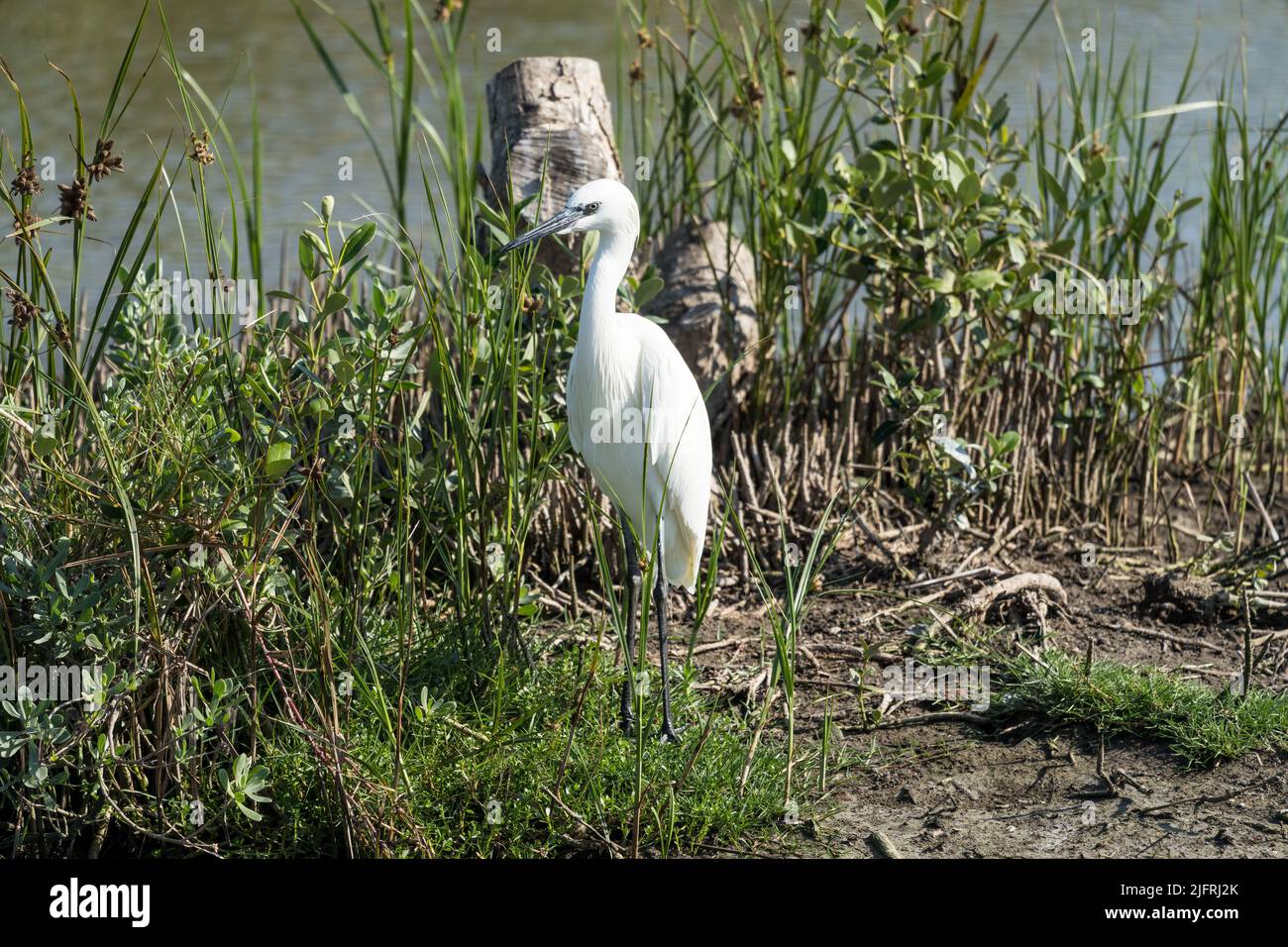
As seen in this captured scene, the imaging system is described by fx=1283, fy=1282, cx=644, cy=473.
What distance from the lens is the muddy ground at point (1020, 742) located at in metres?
2.85

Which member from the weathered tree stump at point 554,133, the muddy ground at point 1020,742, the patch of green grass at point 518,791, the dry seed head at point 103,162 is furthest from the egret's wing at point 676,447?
the dry seed head at point 103,162

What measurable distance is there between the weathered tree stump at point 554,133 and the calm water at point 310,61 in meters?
3.19

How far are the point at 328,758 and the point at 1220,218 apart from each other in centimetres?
329

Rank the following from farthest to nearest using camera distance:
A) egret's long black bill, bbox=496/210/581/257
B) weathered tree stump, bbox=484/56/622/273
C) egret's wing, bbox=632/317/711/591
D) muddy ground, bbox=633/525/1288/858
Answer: weathered tree stump, bbox=484/56/622/273 < egret's wing, bbox=632/317/711/591 < egret's long black bill, bbox=496/210/581/257 < muddy ground, bbox=633/525/1288/858

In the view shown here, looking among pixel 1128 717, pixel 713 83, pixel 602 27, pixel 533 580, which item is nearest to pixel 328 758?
pixel 533 580

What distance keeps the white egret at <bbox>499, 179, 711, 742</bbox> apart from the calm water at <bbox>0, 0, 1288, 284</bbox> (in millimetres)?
4182

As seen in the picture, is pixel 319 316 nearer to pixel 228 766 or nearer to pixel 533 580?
pixel 228 766

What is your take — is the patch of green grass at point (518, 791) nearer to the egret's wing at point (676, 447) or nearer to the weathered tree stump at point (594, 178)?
the egret's wing at point (676, 447)

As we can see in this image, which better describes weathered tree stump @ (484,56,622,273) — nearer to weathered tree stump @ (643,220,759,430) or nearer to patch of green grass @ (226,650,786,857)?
weathered tree stump @ (643,220,759,430)

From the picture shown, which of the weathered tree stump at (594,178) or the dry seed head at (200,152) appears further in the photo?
the weathered tree stump at (594,178)

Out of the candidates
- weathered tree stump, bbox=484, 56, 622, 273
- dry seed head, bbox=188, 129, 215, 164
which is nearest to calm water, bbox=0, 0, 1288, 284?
weathered tree stump, bbox=484, 56, 622, 273

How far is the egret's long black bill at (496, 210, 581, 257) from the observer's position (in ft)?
9.86

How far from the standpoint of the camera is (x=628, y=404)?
3.37 m

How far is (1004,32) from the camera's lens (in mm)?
9883
